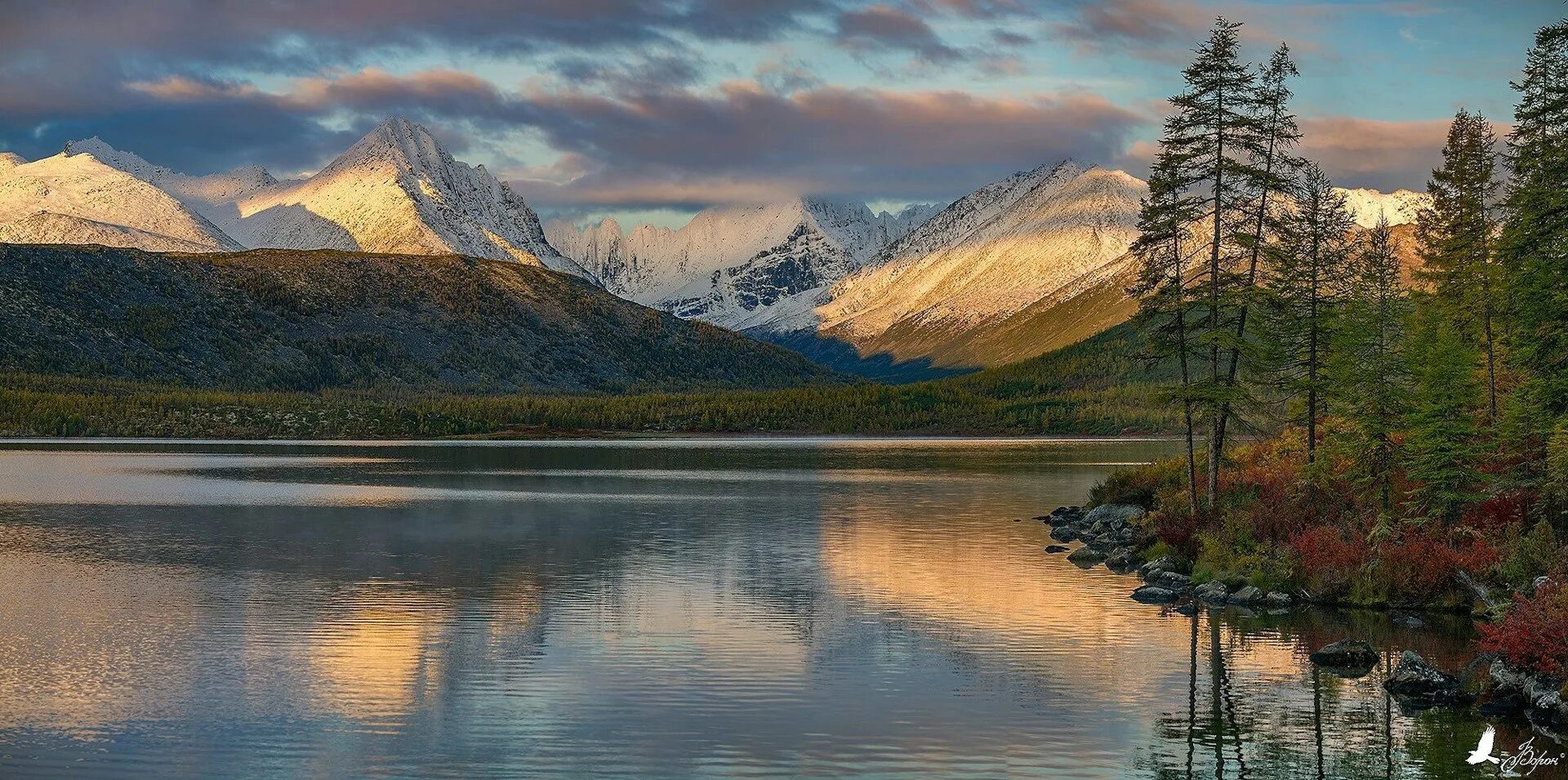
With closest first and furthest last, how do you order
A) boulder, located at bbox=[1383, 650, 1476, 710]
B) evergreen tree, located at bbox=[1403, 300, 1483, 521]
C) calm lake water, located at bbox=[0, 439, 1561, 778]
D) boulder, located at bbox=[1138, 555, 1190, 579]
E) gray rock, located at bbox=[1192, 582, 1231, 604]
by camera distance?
calm lake water, located at bbox=[0, 439, 1561, 778] → boulder, located at bbox=[1383, 650, 1476, 710] → evergreen tree, located at bbox=[1403, 300, 1483, 521] → gray rock, located at bbox=[1192, 582, 1231, 604] → boulder, located at bbox=[1138, 555, 1190, 579]

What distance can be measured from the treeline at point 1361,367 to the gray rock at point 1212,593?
1011 millimetres

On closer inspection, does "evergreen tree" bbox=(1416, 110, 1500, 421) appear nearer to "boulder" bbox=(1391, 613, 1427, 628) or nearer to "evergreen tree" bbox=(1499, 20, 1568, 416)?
"evergreen tree" bbox=(1499, 20, 1568, 416)

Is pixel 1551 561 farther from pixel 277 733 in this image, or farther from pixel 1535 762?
pixel 277 733

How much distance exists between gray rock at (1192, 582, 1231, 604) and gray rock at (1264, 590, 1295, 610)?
148cm

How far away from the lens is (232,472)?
140m

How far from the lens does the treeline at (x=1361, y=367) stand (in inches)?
2050

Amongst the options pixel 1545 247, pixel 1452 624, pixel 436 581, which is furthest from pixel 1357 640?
pixel 436 581

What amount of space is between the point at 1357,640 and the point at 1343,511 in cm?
1670

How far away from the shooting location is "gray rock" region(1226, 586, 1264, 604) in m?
52.4

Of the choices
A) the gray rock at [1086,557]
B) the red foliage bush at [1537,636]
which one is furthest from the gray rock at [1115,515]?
the red foliage bush at [1537,636]

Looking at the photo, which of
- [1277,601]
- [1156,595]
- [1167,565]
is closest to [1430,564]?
[1277,601]

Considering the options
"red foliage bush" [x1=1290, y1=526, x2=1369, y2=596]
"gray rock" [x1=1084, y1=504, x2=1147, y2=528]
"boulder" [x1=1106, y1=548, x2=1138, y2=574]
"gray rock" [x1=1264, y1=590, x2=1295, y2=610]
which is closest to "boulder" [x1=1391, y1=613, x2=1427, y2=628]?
"red foliage bush" [x1=1290, y1=526, x2=1369, y2=596]

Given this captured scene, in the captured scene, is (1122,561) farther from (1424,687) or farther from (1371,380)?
(1424,687)

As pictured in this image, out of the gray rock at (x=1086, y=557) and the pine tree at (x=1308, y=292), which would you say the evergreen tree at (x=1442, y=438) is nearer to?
the pine tree at (x=1308, y=292)
